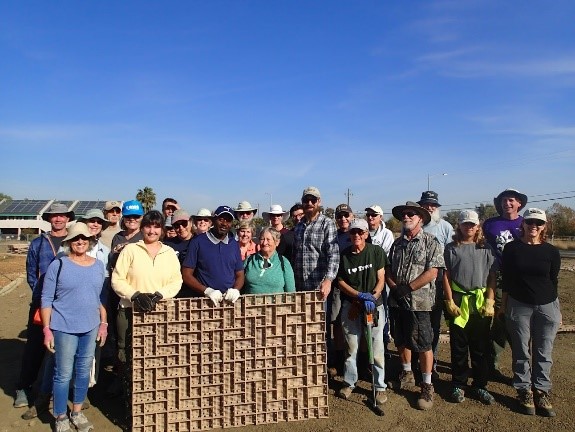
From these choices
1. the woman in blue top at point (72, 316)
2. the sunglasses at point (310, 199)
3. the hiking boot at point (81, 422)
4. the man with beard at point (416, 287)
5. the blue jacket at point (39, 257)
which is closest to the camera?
the woman in blue top at point (72, 316)

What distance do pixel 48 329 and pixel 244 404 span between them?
6.55ft

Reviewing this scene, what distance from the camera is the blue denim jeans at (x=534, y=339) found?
466 cm

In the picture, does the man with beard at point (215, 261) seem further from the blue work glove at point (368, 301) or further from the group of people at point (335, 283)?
the blue work glove at point (368, 301)

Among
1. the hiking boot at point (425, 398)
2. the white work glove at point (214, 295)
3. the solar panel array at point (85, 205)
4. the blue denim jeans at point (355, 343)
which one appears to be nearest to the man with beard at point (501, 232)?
the hiking boot at point (425, 398)

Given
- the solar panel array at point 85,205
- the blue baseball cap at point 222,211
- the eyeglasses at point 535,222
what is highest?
the solar panel array at point 85,205

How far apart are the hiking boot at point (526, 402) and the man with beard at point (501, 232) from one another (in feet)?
2.60

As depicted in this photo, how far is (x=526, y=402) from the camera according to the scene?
4.62 metres

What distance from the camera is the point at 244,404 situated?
4.33m

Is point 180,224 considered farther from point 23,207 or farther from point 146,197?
point 23,207

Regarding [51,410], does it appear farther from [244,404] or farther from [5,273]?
[5,273]

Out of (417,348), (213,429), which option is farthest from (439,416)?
(213,429)

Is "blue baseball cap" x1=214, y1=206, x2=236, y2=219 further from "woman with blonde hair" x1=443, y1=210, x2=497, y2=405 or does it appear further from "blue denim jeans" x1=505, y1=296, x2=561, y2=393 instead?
"blue denim jeans" x1=505, y1=296, x2=561, y2=393

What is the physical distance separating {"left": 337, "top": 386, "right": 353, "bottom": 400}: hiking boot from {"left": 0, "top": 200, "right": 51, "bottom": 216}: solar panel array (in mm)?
55625

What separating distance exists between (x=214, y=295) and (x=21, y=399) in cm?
256
